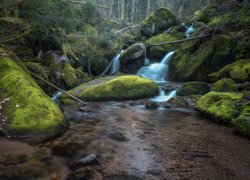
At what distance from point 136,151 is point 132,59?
47.9ft

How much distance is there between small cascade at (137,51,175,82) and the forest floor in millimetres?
9974

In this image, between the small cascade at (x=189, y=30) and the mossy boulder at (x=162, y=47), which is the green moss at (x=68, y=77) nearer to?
the mossy boulder at (x=162, y=47)

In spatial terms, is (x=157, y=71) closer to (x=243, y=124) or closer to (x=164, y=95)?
(x=164, y=95)

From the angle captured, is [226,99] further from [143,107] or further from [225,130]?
[143,107]

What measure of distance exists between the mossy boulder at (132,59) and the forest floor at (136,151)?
1133 cm

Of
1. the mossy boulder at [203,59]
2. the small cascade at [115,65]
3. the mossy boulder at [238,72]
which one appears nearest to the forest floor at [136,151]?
the mossy boulder at [238,72]

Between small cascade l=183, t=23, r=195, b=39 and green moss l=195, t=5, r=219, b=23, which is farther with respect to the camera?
small cascade l=183, t=23, r=195, b=39

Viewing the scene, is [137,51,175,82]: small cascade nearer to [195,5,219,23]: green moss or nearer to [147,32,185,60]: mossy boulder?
[147,32,185,60]: mossy boulder

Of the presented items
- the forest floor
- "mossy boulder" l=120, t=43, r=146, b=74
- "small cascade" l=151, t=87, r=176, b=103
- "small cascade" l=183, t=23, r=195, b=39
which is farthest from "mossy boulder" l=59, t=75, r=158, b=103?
"small cascade" l=183, t=23, r=195, b=39

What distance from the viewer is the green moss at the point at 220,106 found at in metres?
9.11

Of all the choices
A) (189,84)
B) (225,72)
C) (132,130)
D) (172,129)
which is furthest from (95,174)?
(225,72)

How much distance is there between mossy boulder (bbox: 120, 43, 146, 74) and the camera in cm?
2058

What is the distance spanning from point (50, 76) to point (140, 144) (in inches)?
296

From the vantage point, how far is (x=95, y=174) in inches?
199
